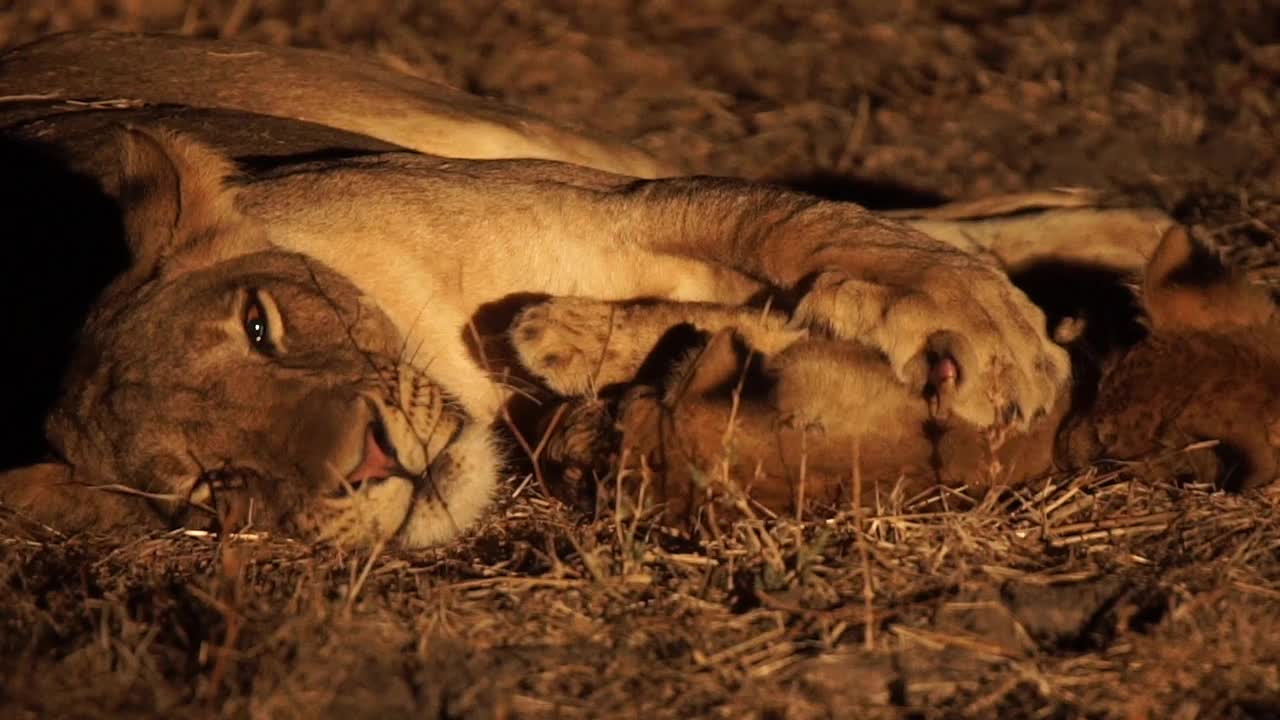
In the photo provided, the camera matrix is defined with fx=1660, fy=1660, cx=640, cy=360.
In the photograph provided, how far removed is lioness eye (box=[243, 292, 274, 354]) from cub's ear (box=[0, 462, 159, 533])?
397 millimetres

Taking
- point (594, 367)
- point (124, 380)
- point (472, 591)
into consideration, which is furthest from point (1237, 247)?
point (124, 380)

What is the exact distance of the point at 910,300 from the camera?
3.09 metres

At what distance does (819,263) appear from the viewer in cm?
329

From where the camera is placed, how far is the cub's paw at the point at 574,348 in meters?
3.41

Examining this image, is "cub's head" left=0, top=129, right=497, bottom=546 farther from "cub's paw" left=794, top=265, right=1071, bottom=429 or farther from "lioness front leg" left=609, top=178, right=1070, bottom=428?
"cub's paw" left=794, top=265, right=1071, bottom=429

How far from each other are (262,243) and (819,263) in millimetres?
1218

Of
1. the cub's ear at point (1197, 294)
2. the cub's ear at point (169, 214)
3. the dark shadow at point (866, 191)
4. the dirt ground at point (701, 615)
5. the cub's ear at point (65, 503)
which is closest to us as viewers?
the dirt ground at point (701, 615)

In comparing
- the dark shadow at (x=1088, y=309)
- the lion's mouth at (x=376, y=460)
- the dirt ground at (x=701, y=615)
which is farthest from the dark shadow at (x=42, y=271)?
the dark shadow at (x=1088, y=309)

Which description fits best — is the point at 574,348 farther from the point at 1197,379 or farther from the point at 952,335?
the point at 1197,379

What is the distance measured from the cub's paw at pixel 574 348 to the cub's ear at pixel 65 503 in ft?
2.75

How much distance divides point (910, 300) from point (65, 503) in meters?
1.74

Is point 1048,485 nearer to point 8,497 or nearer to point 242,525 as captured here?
point 242,525

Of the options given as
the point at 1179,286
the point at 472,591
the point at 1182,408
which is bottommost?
the point at 472,591

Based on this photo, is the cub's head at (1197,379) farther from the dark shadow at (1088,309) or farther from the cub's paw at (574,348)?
the cub's paw at (574,348)
